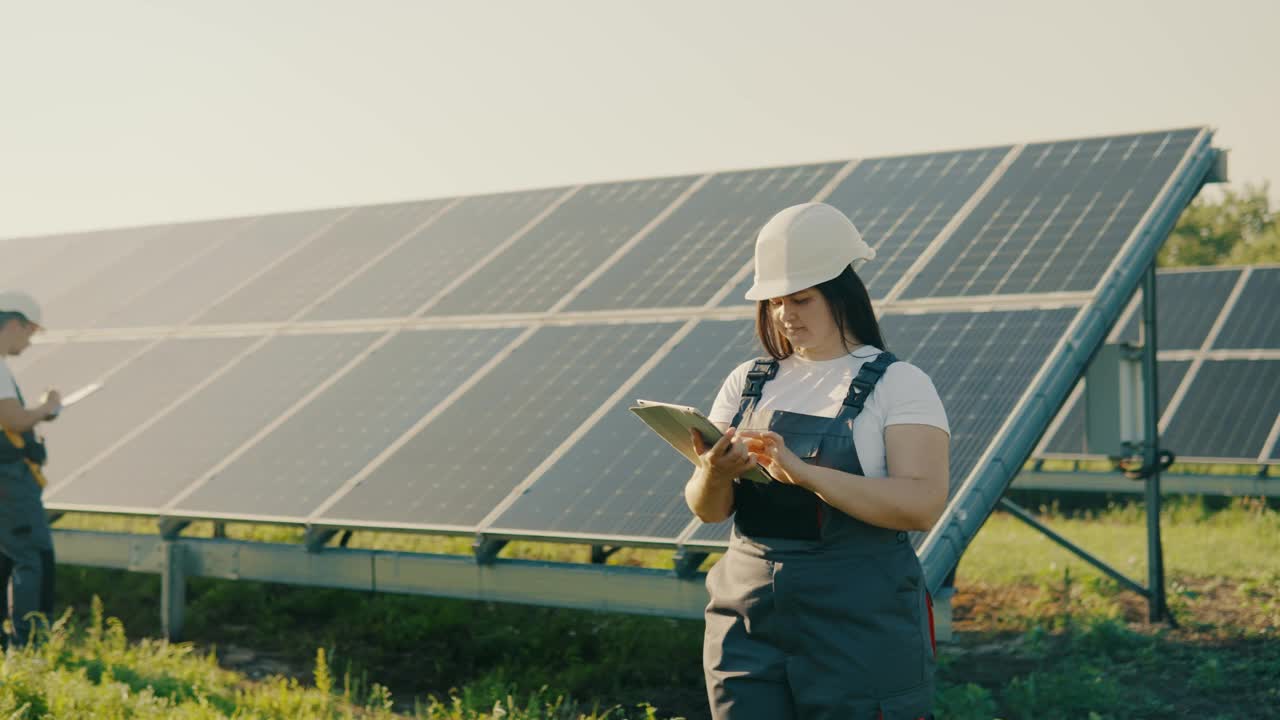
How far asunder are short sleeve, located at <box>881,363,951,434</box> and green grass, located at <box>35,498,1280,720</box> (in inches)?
114

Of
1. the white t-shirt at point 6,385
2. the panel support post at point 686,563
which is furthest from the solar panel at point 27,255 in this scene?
the panel support post at point 686,563

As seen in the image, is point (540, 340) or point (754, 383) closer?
point (754, 383)

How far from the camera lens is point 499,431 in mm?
7129

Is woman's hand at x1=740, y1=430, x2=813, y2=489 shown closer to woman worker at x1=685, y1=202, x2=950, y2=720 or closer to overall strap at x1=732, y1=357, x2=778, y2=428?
woman worker at x1=685, y1=202, x2=950, y2=720

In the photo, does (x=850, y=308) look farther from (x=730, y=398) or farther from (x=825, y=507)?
(x=825, y=507)

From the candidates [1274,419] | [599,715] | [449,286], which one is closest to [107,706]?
[599,715]

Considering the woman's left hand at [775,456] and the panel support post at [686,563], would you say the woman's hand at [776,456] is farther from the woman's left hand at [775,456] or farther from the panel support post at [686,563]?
the panel support post at [686,563]

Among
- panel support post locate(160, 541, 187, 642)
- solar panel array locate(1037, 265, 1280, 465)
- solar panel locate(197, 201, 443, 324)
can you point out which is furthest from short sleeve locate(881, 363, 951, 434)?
solar panel array locate(1037, 265, 1280, 465)

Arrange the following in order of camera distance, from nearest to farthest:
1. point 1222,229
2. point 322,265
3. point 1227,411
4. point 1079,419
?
point 322,265 → point 1227,411 → point 1079,419 → point 1222,229

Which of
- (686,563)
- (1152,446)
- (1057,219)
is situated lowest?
(686,563)

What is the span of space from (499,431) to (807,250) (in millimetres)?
4164

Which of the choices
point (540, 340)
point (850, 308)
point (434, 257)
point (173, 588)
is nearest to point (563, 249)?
point (434, 257)

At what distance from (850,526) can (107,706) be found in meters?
4.47

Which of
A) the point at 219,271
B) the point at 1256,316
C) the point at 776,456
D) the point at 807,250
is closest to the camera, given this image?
the point at 776,456
